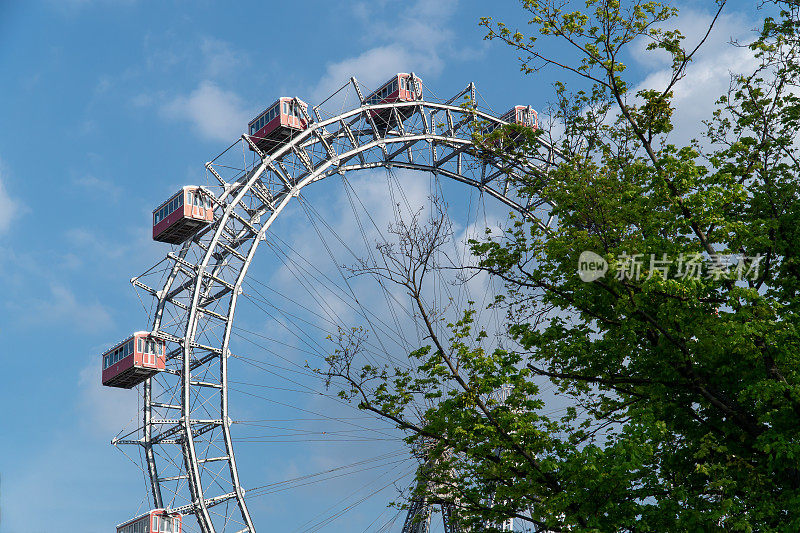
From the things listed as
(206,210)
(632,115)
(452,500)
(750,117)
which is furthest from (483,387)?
(206,210)

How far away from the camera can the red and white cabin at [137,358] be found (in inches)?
1743

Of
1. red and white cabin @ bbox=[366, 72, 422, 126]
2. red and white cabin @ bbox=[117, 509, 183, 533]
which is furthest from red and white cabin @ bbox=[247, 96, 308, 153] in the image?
red and white cabin @ bbox=[117, 509, 183, 533]

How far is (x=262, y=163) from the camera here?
144 ft

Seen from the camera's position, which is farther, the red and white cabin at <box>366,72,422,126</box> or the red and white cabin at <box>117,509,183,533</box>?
the red and white cabin at <box>366,72,422,126</box>

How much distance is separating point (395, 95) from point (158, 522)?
23755 mm

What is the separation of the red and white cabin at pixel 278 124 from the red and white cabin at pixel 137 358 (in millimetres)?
11311

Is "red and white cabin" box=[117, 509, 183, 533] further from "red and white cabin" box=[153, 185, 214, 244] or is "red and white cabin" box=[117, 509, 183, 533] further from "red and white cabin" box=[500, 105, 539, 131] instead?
"red and white cabin" box=[500, 105, 539, 131]

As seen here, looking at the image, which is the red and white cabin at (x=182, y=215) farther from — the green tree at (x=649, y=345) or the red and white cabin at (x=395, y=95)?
the green tree at (x=649, y=345)

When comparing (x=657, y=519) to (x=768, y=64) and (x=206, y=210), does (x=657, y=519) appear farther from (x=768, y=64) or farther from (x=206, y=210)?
(x=206, y=210)

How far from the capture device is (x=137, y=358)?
1740 inches

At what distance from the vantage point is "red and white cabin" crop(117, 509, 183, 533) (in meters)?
41.8

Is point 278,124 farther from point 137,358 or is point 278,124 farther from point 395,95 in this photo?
point 137,358

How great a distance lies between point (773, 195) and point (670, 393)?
4.80 m

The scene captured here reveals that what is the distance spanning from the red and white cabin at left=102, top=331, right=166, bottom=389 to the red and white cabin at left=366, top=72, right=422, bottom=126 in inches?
631
